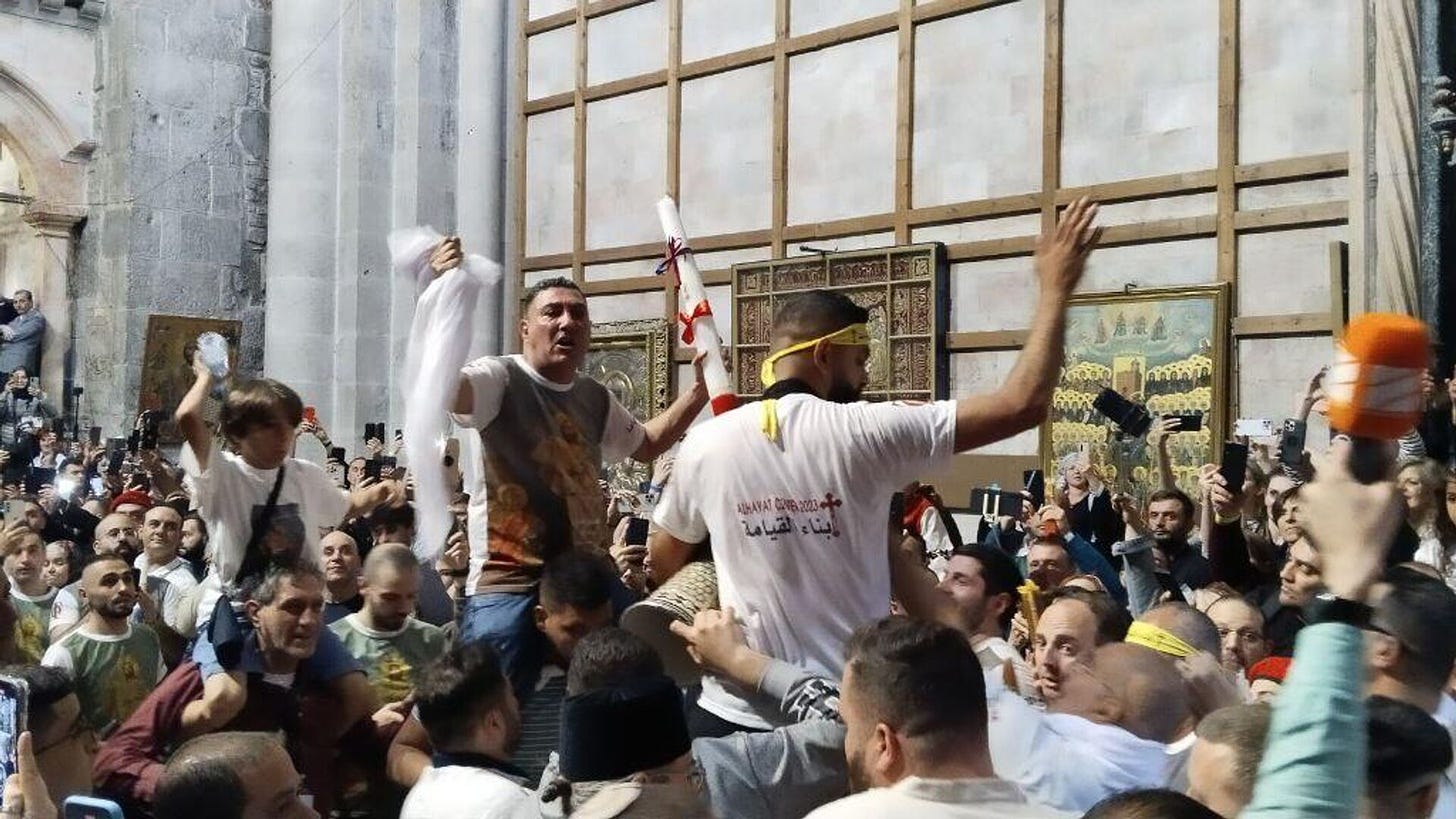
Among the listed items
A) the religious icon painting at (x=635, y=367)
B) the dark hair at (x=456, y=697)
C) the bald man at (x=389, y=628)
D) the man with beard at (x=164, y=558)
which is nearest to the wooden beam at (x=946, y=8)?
the religious icon painting at (x=635, y=367)

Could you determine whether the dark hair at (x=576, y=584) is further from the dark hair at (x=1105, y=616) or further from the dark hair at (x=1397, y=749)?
the dark hair at (x=1397, y=749)

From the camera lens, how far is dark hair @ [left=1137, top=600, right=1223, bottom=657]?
3961 mm

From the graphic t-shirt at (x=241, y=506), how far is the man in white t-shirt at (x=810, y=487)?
67.7 inches

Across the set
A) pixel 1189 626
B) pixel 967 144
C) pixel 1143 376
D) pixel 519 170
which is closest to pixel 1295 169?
pixel 1143 376

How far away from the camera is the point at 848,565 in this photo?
3.51m

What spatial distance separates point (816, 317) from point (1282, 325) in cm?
799

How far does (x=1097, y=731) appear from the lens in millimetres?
3266

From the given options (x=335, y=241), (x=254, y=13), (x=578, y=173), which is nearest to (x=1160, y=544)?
(x=578, y=173)

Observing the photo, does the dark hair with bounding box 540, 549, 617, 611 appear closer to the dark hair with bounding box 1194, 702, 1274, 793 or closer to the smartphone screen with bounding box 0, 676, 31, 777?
the smartphone screen with bounding box 0, 676, 31, 777

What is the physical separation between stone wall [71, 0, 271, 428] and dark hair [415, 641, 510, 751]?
17.9 m

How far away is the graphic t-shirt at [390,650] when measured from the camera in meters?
5.17

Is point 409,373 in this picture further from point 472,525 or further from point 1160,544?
point 1160,544

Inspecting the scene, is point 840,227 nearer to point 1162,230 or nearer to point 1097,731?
point 1162,230

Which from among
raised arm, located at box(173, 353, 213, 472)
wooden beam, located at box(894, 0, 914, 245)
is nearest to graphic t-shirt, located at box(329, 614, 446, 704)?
raised arm, located at box(173, 353, 213, 472)
